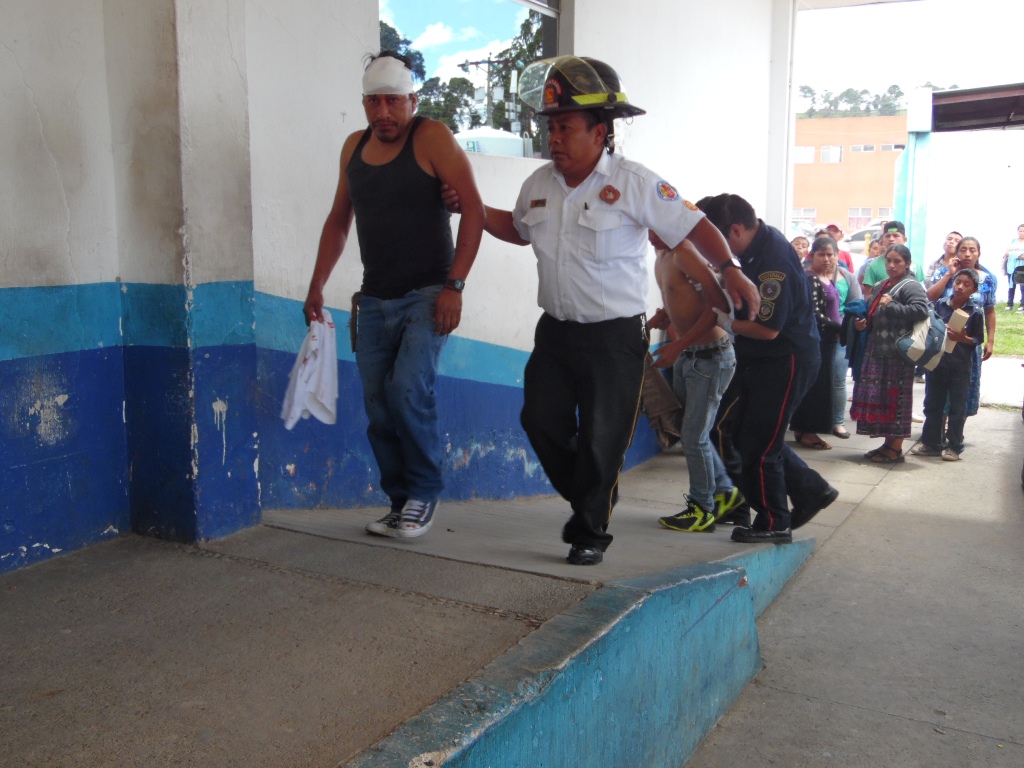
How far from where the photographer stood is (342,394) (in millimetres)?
4219

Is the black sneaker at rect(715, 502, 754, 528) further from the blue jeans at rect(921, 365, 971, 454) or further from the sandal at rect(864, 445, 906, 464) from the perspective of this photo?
the blue jeans at rect(921, 365, 971, 454)

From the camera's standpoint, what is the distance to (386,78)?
10.6 ft

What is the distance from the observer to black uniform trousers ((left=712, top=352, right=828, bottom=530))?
4.25 m

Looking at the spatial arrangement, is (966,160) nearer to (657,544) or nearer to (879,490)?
(879,490)

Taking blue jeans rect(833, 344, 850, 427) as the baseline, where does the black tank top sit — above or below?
above

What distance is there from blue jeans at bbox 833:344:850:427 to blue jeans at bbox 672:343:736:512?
12.7 ft

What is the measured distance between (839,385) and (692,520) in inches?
167

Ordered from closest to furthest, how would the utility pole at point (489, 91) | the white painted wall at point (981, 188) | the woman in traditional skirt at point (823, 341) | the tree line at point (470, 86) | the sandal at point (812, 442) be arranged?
the tree line at point (470, 86) < the utility pole at point (489, 91) < the woman in traditional skirt at point (823, 341) < the sandal at point (812, 442) < the white painted wall at point (981, 188)

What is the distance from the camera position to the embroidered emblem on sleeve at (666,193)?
3.18 m

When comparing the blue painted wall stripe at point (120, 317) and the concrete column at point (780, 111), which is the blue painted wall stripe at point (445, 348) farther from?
the concrete column at point (780, 111)

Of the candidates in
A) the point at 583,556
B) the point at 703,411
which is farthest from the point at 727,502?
the point at 583,556

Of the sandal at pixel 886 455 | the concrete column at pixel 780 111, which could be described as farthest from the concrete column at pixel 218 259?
the concrete column at pixel 780 111

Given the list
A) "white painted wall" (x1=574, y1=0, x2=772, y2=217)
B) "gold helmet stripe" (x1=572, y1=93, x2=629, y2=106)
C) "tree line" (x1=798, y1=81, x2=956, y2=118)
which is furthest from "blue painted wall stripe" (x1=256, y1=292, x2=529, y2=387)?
"tree line" (x1=798, y1=81, x2=956, y2=118)

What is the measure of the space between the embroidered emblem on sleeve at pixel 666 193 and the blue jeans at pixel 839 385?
5354 mm
